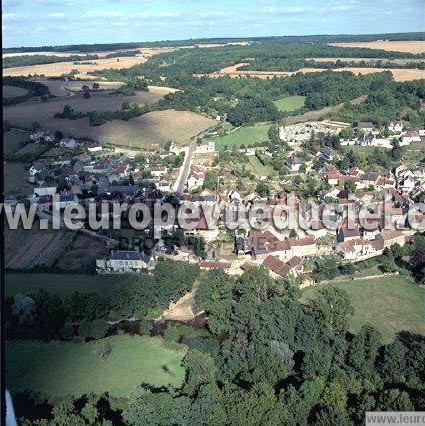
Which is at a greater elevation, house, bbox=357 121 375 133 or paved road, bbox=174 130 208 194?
house, bbox=357 121 375 133

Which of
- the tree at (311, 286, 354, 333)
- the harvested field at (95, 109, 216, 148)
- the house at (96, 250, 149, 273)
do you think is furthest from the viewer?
the harvested field at (95, 109, 216, 148)

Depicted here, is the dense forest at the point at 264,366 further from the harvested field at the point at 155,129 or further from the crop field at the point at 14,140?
the harvested field at the point at 155,129

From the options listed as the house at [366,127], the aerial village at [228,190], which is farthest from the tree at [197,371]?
the house at [366,127]

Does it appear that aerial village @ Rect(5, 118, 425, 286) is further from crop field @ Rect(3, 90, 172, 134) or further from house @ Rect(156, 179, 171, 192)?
crop field @ Rect(3, 90, 172, 134)

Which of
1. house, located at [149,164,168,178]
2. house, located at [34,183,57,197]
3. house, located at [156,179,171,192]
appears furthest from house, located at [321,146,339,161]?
house, located at [34,183,57,197]

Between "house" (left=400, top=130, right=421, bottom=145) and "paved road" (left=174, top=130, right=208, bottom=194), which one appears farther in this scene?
"house" (left=400, top=130, right=421, bottom=145)

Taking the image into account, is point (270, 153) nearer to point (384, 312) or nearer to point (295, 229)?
point (295, 229)
